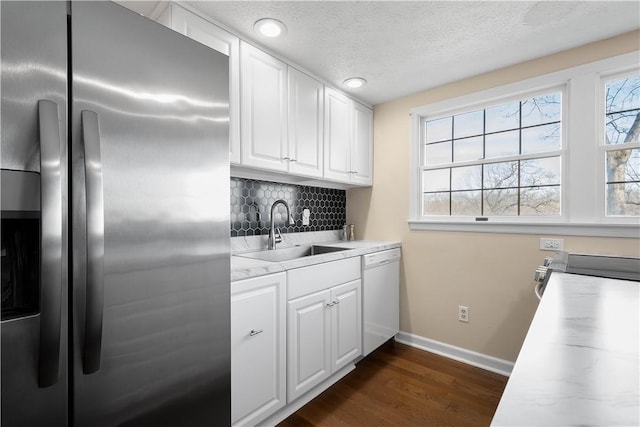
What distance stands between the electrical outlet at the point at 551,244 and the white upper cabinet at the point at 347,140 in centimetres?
147

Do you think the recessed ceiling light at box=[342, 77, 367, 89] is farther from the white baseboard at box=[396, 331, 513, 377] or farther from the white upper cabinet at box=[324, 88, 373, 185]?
the white baseboard at box=[396, 331, 513, 377]

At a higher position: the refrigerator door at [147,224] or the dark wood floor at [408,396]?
the refrigerator door at [147,224]

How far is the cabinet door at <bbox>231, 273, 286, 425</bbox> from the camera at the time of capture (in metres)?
1.44

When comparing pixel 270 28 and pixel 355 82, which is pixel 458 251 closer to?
pixel 355 82

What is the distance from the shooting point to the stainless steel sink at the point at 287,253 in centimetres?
214

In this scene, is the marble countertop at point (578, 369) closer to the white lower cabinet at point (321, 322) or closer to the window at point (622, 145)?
the white lower cabinet at point (321, 322)

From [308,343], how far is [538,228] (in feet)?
5.93

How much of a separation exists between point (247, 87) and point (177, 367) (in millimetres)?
1527

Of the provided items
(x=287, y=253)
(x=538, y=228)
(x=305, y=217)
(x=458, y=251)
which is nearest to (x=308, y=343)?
(x=287, y=253)

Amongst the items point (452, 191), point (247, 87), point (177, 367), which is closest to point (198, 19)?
point (247, 87)

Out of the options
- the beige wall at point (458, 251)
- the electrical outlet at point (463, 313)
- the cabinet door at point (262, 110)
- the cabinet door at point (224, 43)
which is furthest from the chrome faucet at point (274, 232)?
the electrical outlet at point (463, 313)

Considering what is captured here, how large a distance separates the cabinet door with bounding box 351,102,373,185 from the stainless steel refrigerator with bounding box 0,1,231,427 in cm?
170

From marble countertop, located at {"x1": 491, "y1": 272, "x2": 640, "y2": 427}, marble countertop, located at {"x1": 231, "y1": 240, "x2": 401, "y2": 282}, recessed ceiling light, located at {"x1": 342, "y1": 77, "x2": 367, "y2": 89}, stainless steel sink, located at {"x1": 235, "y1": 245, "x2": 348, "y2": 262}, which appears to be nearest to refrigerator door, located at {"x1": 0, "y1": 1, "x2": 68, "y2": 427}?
marble countertop, located at {"x1": 231, "y1": 240, "x2": 401, "y2": 282}

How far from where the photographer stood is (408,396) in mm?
1987
